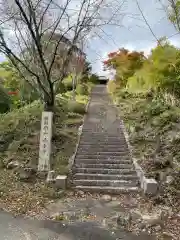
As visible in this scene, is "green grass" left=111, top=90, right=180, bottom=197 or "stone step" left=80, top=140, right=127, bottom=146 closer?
"green grass" left=111, top=90, right=180, bottom=197

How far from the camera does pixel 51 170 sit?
9375 millimetres

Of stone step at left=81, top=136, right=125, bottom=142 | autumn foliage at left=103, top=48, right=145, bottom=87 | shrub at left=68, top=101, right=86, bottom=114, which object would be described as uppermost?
autumn foliage at left=103, top=48, right=145, bottom=87

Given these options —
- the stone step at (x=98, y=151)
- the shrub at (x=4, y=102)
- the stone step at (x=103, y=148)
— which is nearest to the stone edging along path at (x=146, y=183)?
the stone step at (x=98, y=151)

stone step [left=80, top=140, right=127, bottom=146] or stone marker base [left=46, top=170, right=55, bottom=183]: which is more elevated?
stone step [left=80, top=140, right=127, bottom=146]

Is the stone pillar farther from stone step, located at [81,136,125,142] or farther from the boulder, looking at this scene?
stone step, located at [81,136,125,142]

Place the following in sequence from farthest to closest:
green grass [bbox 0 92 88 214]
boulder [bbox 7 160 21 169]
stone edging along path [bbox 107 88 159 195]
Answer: boulder [bbox 7 160 21 169], stone edging along path [bbox 107 88 159 195], green grass [bbox 0 92 88 214]

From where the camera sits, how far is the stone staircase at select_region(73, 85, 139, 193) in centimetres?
872

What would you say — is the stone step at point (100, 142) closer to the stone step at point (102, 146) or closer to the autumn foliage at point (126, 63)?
the stone step at point (102, 146)

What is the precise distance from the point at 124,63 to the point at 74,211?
65.0 feet

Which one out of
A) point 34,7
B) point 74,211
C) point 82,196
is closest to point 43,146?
point 82,196

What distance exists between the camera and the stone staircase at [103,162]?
28.6 feet

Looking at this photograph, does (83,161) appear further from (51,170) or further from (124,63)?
A: (124,63)

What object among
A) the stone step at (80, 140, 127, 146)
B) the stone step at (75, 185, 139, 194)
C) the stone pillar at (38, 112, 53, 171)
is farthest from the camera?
the stone step at (80, 140, 127, 146)

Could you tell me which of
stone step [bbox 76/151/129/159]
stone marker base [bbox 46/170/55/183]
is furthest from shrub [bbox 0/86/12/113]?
stone marker base [bbox 46/170/55/183]
